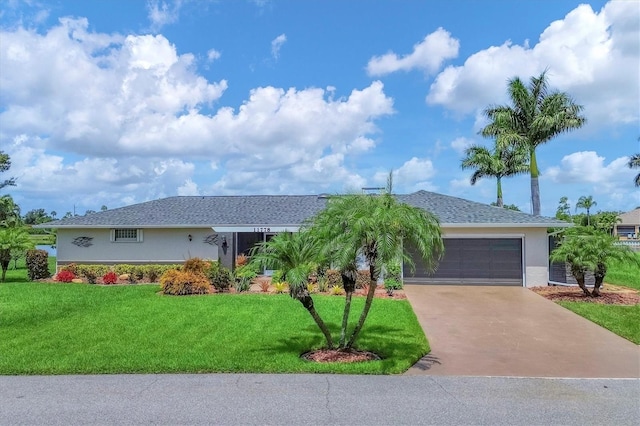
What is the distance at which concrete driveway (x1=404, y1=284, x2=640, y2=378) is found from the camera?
783cm

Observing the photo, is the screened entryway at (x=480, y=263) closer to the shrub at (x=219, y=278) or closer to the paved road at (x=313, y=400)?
the shrub at (x=219, y=278)

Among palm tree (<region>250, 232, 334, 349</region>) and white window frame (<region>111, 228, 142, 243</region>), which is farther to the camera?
white window frame (<region>111, 228, 142, 243</region>)

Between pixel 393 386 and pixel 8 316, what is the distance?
1062cm

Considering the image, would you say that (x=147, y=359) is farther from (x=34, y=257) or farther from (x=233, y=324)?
(x=34, y=257)

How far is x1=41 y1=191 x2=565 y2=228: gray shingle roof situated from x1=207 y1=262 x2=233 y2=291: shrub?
12.8 feet

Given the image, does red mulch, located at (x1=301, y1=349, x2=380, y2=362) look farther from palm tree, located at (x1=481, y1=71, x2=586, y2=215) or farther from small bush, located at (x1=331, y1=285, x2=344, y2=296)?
palm tree, located at (x1=481, y1=71, x2=586, y2=215)

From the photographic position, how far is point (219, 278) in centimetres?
1709

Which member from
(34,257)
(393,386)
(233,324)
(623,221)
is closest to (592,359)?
(393,386)

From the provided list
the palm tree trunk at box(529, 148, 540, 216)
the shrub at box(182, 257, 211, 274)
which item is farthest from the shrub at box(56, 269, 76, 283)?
the palm tree trunk at box(529, 148, 540, 216)

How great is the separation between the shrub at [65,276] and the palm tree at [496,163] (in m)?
29.9

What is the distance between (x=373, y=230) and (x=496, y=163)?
1282 inches

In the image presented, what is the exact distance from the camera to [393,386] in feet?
22.1

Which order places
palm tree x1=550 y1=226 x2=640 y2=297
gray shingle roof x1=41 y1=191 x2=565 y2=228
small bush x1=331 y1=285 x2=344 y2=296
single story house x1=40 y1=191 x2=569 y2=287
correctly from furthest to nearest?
gray shingle roof x1=41 y1=191 x2=565 y2=228 → single story house x1=40 y1=191 x2=569 y2=287 → small bush x1=331 y1=285 x2=344 y2=296 → palm tree x1=550 y1=226 x2=640 y2=297

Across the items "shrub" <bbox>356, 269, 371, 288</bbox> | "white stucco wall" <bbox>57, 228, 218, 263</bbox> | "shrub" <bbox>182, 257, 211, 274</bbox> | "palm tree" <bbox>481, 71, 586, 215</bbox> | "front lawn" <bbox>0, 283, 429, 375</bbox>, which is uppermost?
"palm tree" <bbox>481, 71, 586, 215</bbox>
